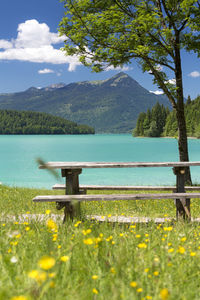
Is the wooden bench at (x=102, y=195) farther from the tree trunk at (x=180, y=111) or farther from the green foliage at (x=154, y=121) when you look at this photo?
the green foliage at (x=154, y=121)

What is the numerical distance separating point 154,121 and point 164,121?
5004mm

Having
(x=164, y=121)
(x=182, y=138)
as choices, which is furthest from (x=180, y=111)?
(x=164, y=121)

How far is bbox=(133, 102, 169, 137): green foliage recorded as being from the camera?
124438 millimetres

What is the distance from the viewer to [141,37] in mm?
11000

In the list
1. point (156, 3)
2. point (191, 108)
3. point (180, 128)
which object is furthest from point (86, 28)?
point (191, 108)

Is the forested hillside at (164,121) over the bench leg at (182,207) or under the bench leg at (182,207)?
over

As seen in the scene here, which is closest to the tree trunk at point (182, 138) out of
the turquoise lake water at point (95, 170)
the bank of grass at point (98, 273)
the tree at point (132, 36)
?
the tree at point (132, 36)

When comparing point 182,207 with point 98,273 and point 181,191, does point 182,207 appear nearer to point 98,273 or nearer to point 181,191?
point 181,191

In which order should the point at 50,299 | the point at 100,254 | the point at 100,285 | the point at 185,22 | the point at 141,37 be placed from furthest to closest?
the point at 185,22, the point at 141,37, the point at 100,254, the point at 100,285, the point at 50,299

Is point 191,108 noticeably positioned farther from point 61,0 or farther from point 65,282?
point 65,282

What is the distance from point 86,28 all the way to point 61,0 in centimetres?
189

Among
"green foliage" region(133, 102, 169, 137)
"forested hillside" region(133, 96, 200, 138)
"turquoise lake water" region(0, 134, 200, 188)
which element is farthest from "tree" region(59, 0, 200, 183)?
"green foliage" region(133, 102, 169, 137)

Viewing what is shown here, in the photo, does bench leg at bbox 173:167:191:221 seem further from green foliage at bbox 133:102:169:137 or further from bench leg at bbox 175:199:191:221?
green foliage at bbox 133:102:169:137

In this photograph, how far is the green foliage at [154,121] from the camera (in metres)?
124
